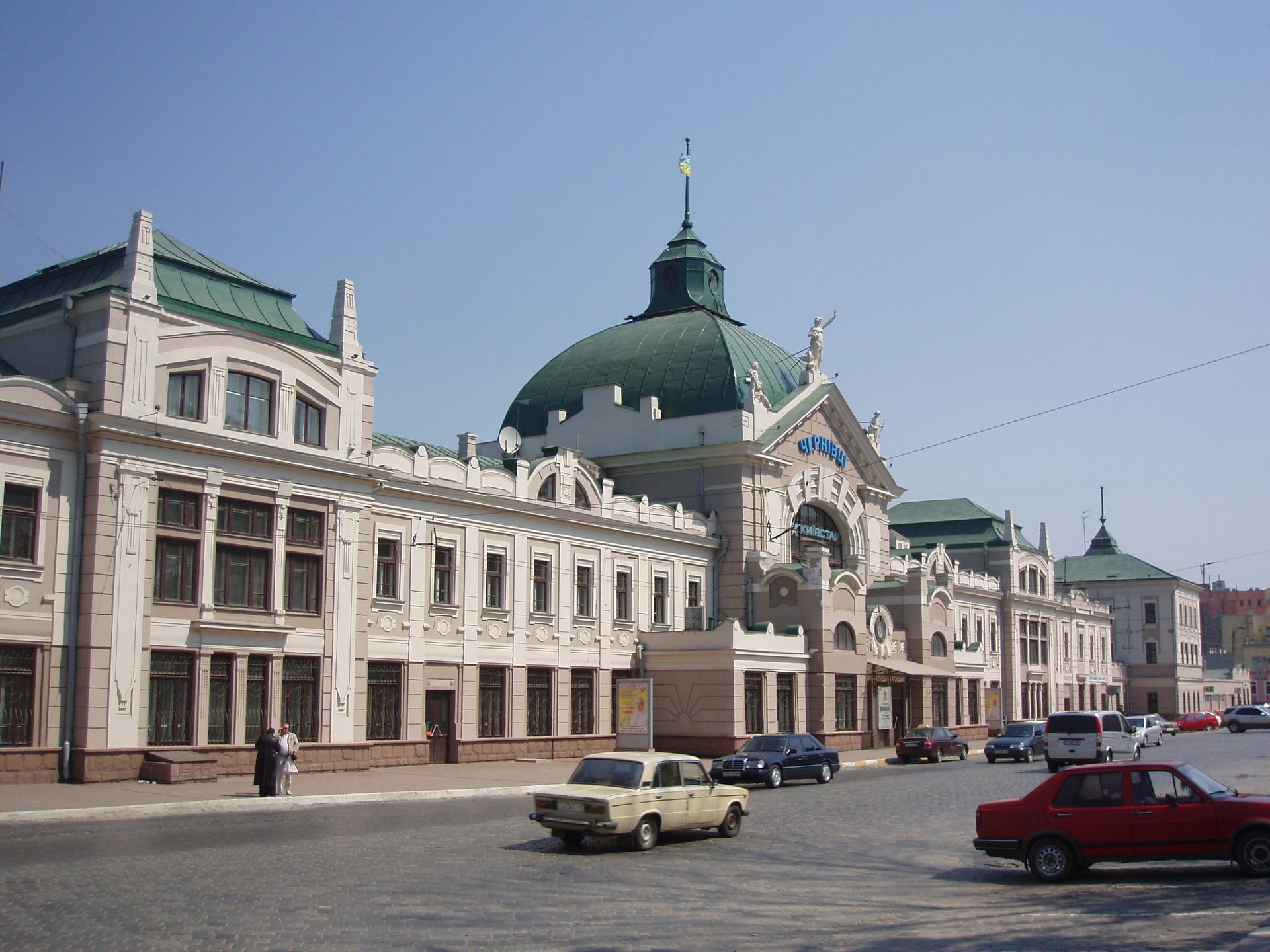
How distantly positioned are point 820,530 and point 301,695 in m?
28.1

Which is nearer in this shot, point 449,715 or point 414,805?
point 414,805

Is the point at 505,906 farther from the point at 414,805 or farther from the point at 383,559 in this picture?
the point at 383,559

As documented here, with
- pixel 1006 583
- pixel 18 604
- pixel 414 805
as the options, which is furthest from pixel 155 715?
pixel 1006 583

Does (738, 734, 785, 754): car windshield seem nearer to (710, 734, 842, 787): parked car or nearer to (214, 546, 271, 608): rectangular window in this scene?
(710, 734, 842, 787): parked car

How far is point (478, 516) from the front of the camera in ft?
131

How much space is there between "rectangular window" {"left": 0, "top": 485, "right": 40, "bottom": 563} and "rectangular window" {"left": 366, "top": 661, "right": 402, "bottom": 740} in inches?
399

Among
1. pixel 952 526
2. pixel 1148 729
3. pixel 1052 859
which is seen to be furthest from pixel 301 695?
pixel 952 526

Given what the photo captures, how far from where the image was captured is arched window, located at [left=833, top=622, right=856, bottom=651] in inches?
1982

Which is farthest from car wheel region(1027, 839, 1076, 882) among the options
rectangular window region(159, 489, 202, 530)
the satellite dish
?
the satellite dish

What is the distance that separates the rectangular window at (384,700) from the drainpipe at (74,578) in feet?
28.5

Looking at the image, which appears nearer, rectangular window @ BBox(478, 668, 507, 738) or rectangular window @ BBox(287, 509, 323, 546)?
rectangular window @ BBox(287, 509, 323, 546)

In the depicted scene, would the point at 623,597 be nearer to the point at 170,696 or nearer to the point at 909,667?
the point at 909,667

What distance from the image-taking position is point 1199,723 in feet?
267

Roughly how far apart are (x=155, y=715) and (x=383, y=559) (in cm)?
869
